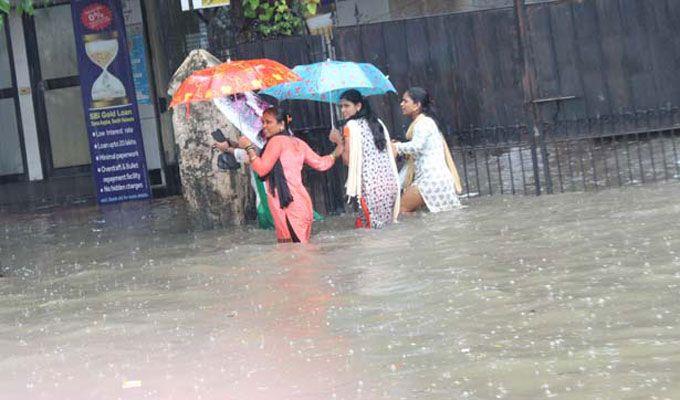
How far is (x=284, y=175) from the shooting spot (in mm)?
11453

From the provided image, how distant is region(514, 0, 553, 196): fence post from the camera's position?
12484 millimetres

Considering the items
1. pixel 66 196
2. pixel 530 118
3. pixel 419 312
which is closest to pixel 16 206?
pixel 66 196

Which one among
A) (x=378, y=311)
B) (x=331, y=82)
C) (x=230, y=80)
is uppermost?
(x=230, y=80)

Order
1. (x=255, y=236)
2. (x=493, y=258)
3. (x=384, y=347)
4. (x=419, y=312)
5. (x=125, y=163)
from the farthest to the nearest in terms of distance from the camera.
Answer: (x=125, y=163)
(x=255, y=236)
(x=493, y=258)
(x=419, y=312)
(x=384, y=347)

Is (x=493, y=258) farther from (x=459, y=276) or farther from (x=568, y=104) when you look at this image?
(x=568, y=104)

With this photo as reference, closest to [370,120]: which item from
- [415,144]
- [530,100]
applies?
[415,144]

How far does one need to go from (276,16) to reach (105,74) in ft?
14.0

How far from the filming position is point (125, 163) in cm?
1784

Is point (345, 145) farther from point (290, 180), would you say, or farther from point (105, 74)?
point (105, 74)

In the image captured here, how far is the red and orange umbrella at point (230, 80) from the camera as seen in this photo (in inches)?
451

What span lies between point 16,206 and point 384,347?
40.6ft

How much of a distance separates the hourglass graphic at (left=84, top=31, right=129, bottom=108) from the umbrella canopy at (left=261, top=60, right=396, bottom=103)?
18.5ft

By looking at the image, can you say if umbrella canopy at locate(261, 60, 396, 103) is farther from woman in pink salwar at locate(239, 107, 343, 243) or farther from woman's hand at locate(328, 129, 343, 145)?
woman in pink salwar at locate(239, 107, 343, 243)

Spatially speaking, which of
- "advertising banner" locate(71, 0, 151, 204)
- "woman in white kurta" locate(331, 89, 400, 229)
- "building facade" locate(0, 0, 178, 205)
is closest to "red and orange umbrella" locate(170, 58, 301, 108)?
"woman in white kurta" locate(331, 89, 400, 229)
